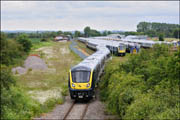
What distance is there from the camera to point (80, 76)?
52.7ft

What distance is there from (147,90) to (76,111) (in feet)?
15.8

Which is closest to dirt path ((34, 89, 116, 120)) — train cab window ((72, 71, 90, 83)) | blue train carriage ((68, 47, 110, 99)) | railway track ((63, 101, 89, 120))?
railway track ((63, 101, 89, 120))

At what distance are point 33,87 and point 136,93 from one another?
12933 millimetres

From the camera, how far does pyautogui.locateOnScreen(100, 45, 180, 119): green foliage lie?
8.86 meters

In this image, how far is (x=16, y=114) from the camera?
13.6m

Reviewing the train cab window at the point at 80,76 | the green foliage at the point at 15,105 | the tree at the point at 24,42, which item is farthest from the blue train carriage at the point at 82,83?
the tree at the point at 24,42

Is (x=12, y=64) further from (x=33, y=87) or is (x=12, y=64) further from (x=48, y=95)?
(x=48, y=95)

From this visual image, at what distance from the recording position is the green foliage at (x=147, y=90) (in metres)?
8.86

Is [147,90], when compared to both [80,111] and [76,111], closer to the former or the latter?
[80,111]

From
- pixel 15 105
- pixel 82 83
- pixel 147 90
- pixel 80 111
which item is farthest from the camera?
pixel 82 83

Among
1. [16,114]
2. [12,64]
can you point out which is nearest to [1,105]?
[16,114]

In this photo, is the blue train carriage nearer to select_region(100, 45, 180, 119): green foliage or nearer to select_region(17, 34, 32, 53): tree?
select_region(100, 45, 180, 119): green foliage

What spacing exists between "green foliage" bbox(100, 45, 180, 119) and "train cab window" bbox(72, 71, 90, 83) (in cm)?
195

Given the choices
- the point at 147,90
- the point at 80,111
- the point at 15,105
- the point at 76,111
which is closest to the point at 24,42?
the point at 15,105
